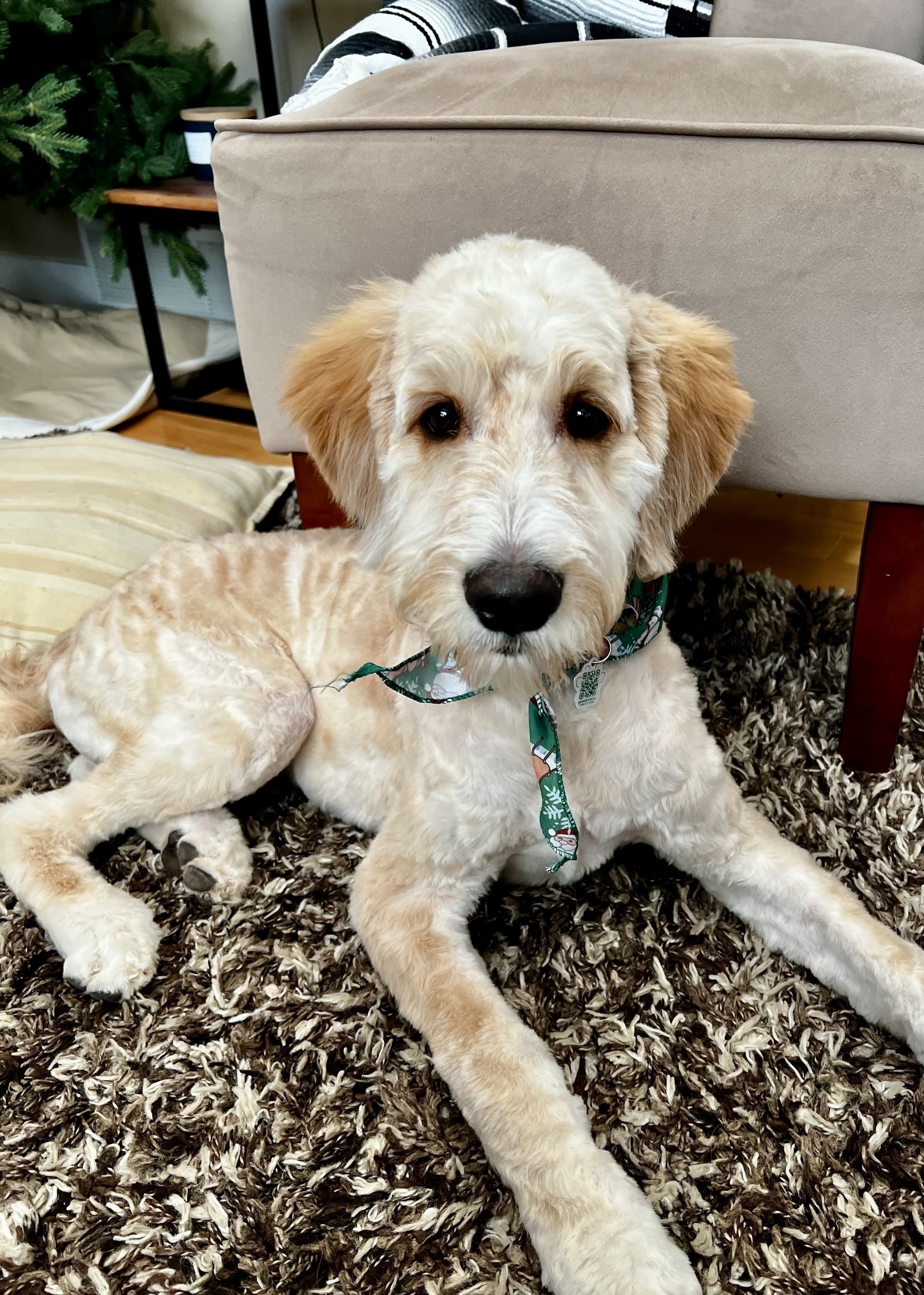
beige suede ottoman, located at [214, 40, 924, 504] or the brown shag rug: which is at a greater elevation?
beige suede ottoman, located at [214, 40, 924, 504]

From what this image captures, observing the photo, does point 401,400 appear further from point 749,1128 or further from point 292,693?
point 749,1128

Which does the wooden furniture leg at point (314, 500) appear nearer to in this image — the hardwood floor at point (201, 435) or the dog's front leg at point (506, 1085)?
the dog's front leg at point (506, 1085)

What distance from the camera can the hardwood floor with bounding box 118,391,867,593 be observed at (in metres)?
2.47

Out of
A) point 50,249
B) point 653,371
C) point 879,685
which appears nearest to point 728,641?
point 879,685

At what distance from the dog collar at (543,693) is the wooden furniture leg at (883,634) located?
541 millimetres

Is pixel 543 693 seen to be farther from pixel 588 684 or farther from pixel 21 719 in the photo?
pixel 21 719

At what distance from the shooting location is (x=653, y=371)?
1.18 metres

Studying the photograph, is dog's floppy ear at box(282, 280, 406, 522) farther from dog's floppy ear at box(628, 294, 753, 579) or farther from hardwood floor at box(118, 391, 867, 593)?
hardwood floor at box(118, 391, 867, 593)

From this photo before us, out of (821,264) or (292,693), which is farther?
(292,693)

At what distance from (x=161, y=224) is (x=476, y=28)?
177 cm

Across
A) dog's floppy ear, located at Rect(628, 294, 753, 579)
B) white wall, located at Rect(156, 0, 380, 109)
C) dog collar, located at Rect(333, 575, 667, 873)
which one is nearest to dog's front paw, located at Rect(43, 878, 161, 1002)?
dog collar, located at Rect(333, 575, 667, 873)

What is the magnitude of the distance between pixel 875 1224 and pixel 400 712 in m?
0.87

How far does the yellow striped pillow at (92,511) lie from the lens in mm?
2166

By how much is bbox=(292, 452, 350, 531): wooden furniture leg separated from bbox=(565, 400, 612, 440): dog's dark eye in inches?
37.5
